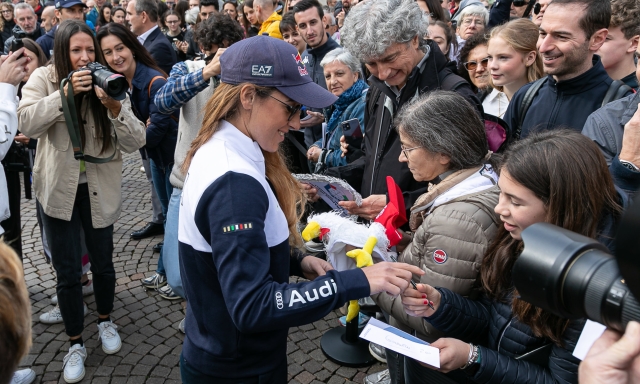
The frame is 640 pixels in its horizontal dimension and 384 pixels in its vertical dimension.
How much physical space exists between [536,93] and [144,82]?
312cm

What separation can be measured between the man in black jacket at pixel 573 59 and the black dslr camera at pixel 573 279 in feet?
6.73

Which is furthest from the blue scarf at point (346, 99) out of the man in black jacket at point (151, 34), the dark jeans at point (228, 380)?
the man in black jacket at point (151, 34)

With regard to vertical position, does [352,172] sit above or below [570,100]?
below

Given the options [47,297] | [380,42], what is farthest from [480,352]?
[47,297]

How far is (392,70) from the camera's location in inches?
122

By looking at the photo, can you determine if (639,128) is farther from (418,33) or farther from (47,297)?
(47,297)

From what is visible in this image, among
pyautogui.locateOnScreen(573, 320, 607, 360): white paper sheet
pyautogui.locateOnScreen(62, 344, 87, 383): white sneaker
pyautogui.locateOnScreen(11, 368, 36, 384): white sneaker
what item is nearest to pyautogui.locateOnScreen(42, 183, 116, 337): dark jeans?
pyautogui.locateOnScreen(62, 344, 87, 383): white sneaker

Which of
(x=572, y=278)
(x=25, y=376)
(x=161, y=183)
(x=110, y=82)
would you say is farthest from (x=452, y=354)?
(x=161, y=183)

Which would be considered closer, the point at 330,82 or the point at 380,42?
the point at 380,42

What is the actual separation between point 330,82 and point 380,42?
1609mm

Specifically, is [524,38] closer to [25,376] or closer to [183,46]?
[25,376]

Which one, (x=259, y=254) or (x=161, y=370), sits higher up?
(x=259, y=254)

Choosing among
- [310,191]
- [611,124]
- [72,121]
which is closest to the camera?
[611,124]

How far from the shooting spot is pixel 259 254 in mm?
1611
